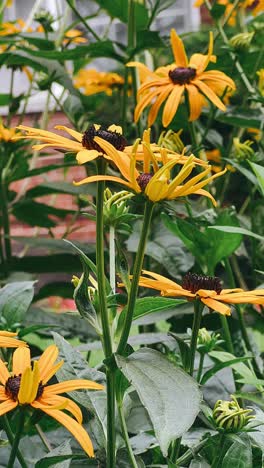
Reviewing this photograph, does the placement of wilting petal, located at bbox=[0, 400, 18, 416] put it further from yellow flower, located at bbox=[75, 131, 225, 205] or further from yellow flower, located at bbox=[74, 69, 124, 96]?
yellow flower, located at bbox=[74, 69, 124, 96]

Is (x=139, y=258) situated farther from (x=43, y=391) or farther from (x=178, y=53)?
(x=178, y=53)

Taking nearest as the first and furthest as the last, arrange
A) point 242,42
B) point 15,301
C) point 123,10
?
point 15,301 < point 242,42 < point 123,10

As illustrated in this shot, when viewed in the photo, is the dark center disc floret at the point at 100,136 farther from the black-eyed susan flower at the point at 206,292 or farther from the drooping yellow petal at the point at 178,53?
the drooping yellow petal at the point at 178,53

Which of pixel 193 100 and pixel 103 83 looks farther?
pixel 103 83

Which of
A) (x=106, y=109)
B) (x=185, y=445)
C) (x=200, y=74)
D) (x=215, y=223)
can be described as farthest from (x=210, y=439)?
(x=106, y=109)

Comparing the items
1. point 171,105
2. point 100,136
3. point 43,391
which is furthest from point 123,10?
point 43,391

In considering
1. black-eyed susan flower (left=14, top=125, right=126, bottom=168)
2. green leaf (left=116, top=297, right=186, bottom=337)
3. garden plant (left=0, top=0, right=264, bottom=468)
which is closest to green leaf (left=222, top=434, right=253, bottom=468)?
garden plant (left=0, top=0, right=264, bottom=468)

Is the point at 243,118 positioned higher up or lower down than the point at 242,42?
lower down
